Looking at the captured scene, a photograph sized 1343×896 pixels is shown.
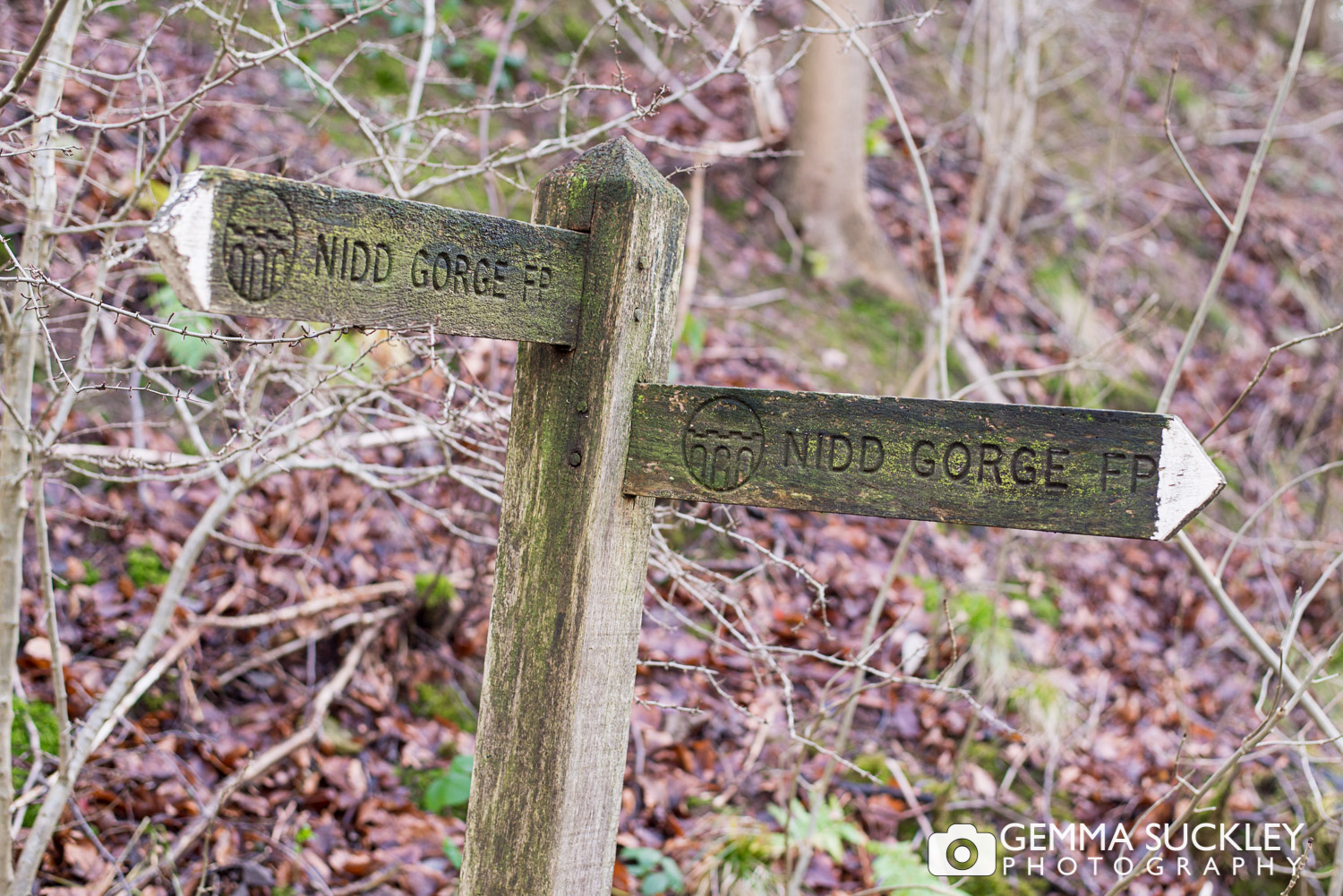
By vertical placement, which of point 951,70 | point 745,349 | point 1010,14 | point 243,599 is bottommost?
point 243,599

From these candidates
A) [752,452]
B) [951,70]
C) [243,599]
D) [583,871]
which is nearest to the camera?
[752,452]

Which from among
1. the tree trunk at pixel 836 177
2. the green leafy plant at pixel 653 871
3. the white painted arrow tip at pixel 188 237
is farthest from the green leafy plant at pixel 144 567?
the tree trunk at pixel 836 177

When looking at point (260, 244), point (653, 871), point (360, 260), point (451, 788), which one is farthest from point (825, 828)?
point (260, 244)

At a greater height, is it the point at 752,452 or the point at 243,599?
the point at 752,452

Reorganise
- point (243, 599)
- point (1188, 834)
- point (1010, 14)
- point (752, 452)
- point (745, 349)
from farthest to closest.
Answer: point (1010, 14) → point (745, 349) → point (1188, 834) → point (243, 599) → point (752, 452)

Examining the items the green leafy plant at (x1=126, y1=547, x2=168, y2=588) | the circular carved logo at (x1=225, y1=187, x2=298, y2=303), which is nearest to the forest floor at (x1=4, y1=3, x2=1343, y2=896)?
the green leafy plant at (x1=126, y1=547, x2=168, y2=588)

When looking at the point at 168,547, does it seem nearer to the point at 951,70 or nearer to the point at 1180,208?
the point at 951,70

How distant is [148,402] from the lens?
4039 millimetres

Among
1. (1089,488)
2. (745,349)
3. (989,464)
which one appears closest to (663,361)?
(989,464)

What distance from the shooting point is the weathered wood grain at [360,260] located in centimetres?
114

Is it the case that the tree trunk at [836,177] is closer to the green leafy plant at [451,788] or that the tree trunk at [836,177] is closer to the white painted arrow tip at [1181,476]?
the green leafy plant at [451,788]

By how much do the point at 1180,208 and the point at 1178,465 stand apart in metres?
8.97

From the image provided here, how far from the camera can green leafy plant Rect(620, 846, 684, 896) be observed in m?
2.98

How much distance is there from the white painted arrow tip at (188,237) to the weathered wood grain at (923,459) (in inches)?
26.2
